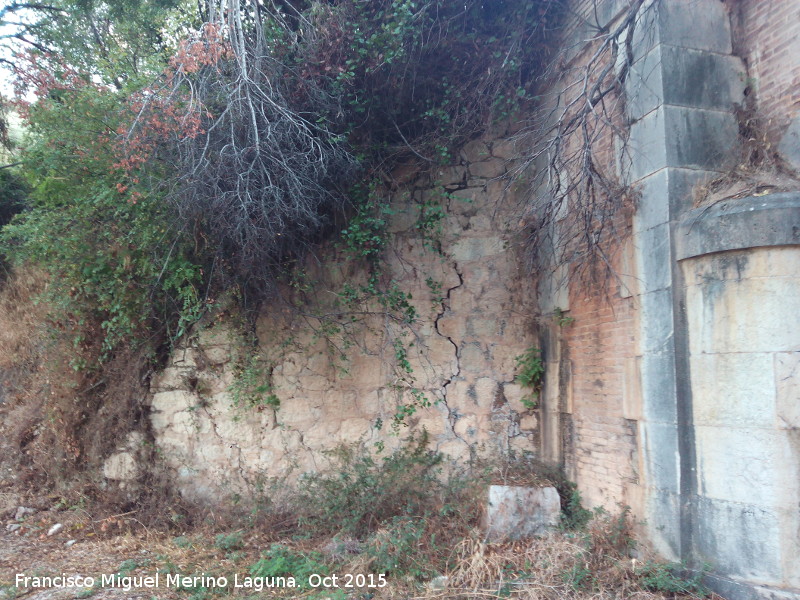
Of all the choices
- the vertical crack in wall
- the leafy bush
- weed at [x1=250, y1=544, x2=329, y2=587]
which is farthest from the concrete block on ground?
weed at [x1=250, y1=544, x2=329, y2=587]

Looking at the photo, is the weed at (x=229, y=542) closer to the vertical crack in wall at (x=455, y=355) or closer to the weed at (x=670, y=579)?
the vertical crack in wall at (x=455, y=355)

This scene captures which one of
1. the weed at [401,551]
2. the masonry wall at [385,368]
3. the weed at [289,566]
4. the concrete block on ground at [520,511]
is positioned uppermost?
the masonry wall at [385,368]

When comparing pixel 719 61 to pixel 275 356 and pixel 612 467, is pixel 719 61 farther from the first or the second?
pixel 275 356

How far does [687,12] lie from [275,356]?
4.86m

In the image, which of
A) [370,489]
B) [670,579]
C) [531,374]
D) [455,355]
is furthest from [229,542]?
[670,579]

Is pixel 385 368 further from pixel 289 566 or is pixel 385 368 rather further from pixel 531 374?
pixel 289 566

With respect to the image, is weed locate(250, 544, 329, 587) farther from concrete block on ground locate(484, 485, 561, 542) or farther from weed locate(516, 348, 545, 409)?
weed locate(516, 348, 545, 409)

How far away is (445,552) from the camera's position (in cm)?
473

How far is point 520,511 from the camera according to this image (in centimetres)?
501

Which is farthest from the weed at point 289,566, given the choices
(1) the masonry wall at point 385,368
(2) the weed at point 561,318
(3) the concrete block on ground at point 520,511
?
(2) the weed at point 561,318

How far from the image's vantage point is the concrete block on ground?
4938mm

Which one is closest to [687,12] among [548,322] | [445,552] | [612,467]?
[548,322]

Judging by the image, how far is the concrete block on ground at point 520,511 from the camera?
4.94 metres

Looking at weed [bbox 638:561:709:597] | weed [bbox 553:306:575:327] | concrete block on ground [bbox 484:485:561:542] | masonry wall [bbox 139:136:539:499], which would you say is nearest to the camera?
weed [bbox 638:561:709:597]
